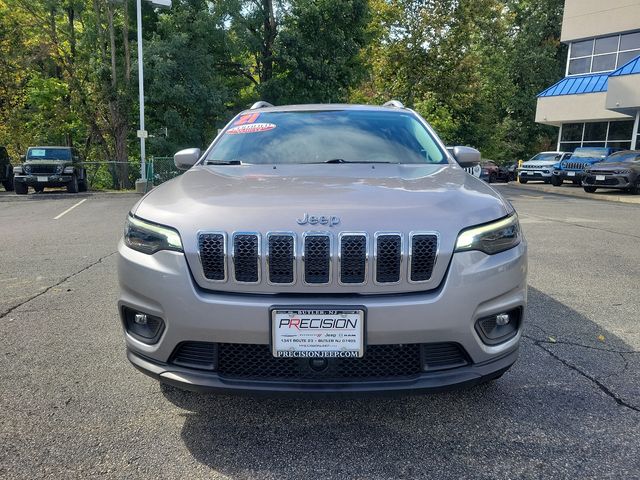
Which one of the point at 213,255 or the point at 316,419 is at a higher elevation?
the point at 213,255

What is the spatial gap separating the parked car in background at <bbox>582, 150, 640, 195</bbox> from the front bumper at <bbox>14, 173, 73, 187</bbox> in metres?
19.4

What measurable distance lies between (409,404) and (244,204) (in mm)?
1420

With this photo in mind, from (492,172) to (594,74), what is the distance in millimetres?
8305

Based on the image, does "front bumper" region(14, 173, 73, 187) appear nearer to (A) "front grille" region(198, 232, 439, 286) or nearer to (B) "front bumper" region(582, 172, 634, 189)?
(A) "front grille" region(198, 232, 439, 286)

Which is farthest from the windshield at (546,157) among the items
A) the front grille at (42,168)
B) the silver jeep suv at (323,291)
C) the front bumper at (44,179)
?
the silver jeep suv at (323,291)

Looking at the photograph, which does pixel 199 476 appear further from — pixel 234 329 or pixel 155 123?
pixel 155 123

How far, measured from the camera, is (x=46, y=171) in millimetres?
18828

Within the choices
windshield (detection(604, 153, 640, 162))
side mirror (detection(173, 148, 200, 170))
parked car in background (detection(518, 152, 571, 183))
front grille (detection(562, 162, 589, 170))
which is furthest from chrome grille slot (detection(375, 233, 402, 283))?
parked car in background (detection(518, 152, 571, 183))

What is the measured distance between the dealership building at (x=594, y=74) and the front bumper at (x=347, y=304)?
27881 millimetres

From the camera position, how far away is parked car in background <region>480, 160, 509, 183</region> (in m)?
29.9

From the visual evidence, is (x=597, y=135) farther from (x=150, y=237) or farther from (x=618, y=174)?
(x=150, y=237)

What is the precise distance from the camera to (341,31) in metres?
24.4

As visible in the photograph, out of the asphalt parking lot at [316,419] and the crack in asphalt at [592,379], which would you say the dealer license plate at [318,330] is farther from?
the crack in asphalt at [592,379]

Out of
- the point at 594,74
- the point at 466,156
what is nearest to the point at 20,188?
the point at 466,156
